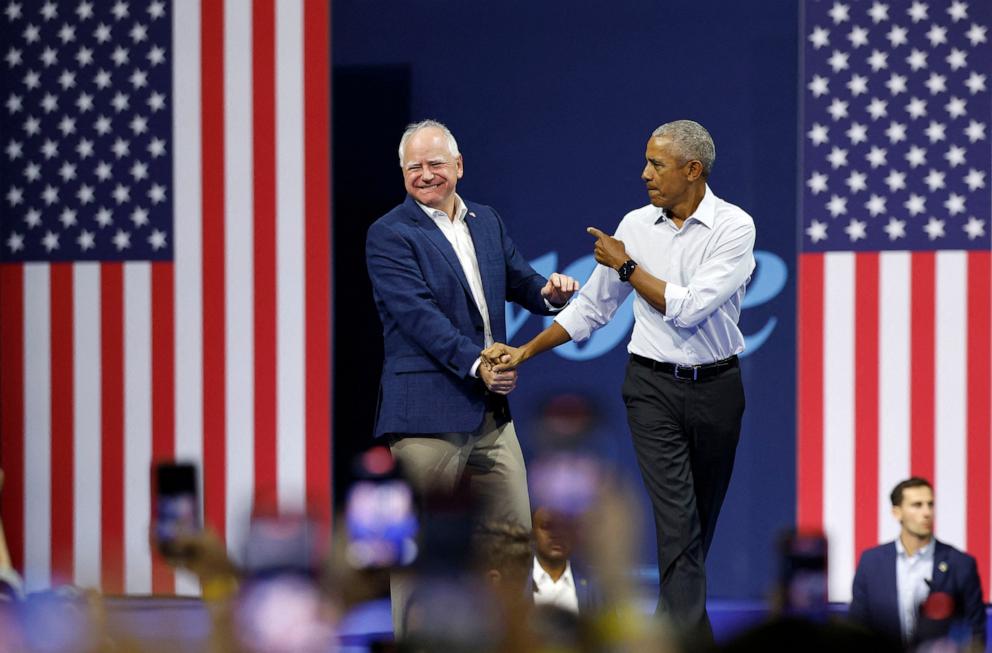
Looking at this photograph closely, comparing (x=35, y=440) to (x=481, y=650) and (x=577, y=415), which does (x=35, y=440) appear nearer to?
(x=577, y=415)

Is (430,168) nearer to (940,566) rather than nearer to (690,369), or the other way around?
(690,369)

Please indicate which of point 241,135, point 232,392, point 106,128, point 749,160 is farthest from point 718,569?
point 106,128

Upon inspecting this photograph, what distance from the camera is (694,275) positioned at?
3799 mm

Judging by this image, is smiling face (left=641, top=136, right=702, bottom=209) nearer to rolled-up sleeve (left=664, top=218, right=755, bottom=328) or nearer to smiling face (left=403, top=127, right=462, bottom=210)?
rolled-up sleeve (left=664, top=218, right=755, bottom=328)

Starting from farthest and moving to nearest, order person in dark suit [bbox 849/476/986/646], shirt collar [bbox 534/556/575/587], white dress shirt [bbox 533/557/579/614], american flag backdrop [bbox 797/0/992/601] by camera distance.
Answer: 1. american flag backdrop [bbox 797/0/992/601]
2. person in dark suit [bbox 849/476/986/646]
3. shirt collar [bbox 534/556/575/587]
4. white dress shirt [bbox 533/557/579/614]

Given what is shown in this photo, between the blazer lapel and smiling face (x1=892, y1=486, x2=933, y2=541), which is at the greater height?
smiling face (x1=892, y1=486, x2=933, y2=541)

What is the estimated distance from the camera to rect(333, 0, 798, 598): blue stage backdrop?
16.7 ft

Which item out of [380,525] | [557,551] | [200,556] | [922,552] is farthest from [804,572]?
[922,552]

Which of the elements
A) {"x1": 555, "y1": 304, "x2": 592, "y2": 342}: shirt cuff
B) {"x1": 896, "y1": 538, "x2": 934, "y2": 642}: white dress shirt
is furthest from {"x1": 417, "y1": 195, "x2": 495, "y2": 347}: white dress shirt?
{"x1": 896, "y1": 538, "x2": 934, "y2": 642}: white dress shirt

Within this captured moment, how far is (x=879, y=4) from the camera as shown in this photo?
5.02 m

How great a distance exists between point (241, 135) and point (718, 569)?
7.87 feet

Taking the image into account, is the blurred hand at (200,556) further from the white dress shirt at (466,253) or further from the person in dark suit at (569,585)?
the white dress shirt at (466,253)

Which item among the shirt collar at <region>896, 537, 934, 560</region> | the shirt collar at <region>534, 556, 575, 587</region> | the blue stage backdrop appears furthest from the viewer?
the blue stage backdrop

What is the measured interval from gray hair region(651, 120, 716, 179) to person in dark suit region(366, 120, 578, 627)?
1.59ft
